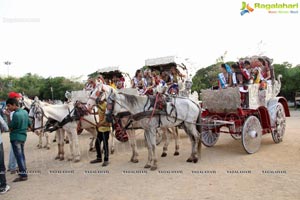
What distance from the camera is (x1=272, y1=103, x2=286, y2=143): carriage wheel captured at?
26.0 ft

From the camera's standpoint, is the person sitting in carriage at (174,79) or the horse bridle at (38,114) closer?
the horse bridle at (38,114)

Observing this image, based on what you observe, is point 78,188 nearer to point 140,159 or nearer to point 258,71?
point 140,159

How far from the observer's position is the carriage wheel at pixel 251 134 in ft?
22.4

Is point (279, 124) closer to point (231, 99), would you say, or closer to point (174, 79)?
point (231, 99)

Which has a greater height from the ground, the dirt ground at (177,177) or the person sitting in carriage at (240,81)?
the person sitting in carriage at (240,81)

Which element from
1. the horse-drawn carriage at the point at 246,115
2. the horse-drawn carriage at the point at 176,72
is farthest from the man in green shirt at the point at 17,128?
the horse-drawn carriage at the point at 246,115

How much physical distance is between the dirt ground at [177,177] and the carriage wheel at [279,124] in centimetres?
27

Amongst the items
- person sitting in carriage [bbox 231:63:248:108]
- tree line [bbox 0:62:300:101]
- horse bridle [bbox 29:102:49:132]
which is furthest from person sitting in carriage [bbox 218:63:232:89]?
tree line [bbox 0:62:300:101]

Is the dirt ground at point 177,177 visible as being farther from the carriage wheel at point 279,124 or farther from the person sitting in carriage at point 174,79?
the person sitting in carriage at point 174,79

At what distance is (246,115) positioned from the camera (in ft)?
23.5

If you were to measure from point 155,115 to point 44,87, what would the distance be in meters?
47.9

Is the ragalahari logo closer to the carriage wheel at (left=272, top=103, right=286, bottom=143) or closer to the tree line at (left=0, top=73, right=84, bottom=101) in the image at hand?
the carriage wheel at (left=272, top=103, right=286, bottom=143)

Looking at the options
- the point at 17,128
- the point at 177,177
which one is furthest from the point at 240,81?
the point at 17,128

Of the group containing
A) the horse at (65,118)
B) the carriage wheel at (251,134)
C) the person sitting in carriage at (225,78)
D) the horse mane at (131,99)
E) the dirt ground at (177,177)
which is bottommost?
the dirt ground at (177,177)
